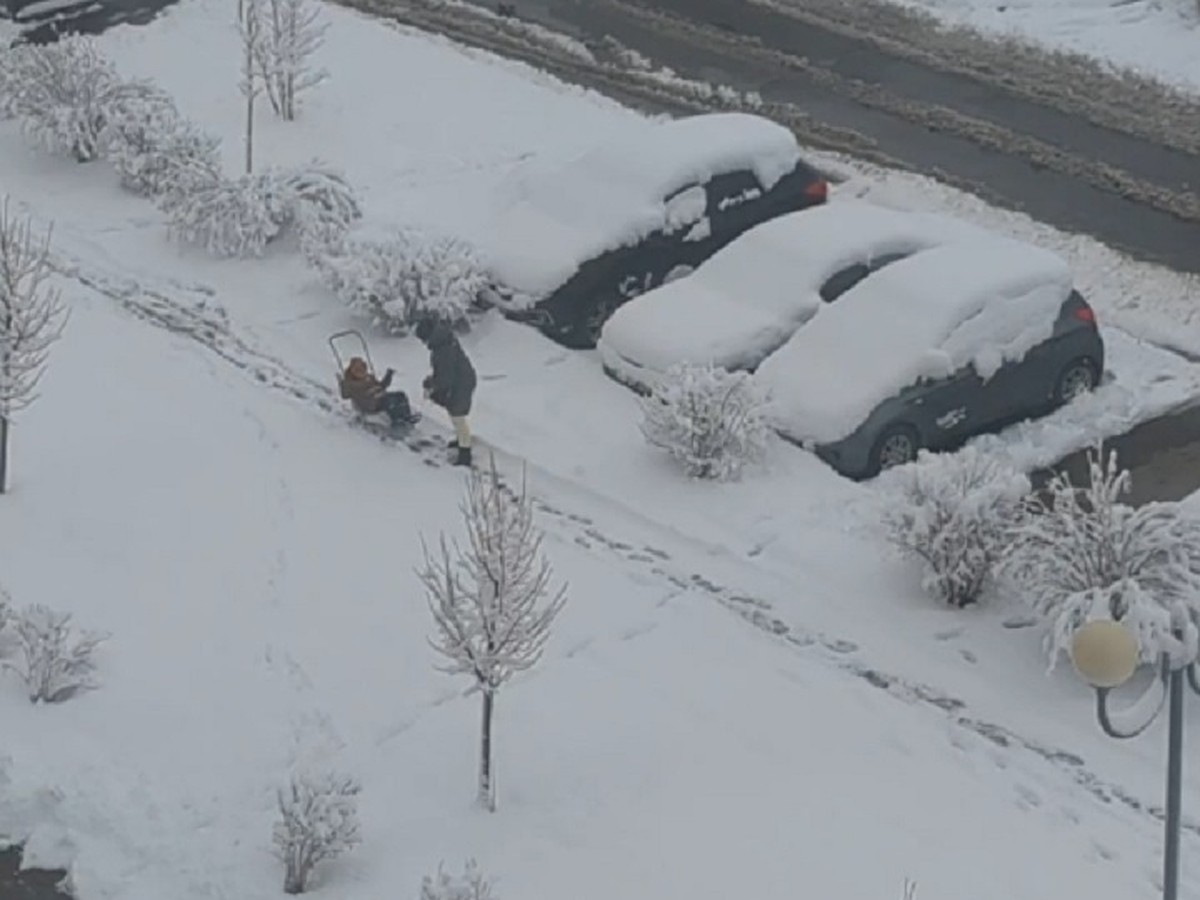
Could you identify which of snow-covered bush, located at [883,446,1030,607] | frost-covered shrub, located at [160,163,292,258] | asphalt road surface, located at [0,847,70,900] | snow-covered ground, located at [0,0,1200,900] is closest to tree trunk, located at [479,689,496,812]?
snow-covered ground, located at [0,0,1200,900]

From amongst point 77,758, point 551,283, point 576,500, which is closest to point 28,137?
point 551,283

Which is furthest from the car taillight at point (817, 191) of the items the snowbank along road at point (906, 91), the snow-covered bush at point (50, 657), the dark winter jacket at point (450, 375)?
the snow-covered bush at point (50, 657)

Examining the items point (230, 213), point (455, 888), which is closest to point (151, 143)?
point (230, 213)

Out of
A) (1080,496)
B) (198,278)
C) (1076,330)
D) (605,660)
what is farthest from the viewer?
(198,278)

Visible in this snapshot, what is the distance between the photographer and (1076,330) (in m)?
20.4

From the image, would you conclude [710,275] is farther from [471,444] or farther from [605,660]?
[605,660]

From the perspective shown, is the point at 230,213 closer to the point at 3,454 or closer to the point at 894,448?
the point at 3,454

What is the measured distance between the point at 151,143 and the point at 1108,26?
11729 mm

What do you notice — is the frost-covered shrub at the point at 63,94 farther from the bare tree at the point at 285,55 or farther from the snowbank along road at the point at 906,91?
the snowbank along road at the point at 906,91

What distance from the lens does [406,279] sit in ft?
70.2

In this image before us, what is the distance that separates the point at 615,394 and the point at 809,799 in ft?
19.1

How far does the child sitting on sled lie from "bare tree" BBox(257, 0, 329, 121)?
21.0 feet

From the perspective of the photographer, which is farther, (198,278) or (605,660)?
(198,278)

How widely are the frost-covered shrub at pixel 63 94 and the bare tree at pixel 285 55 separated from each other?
5.14 ft
